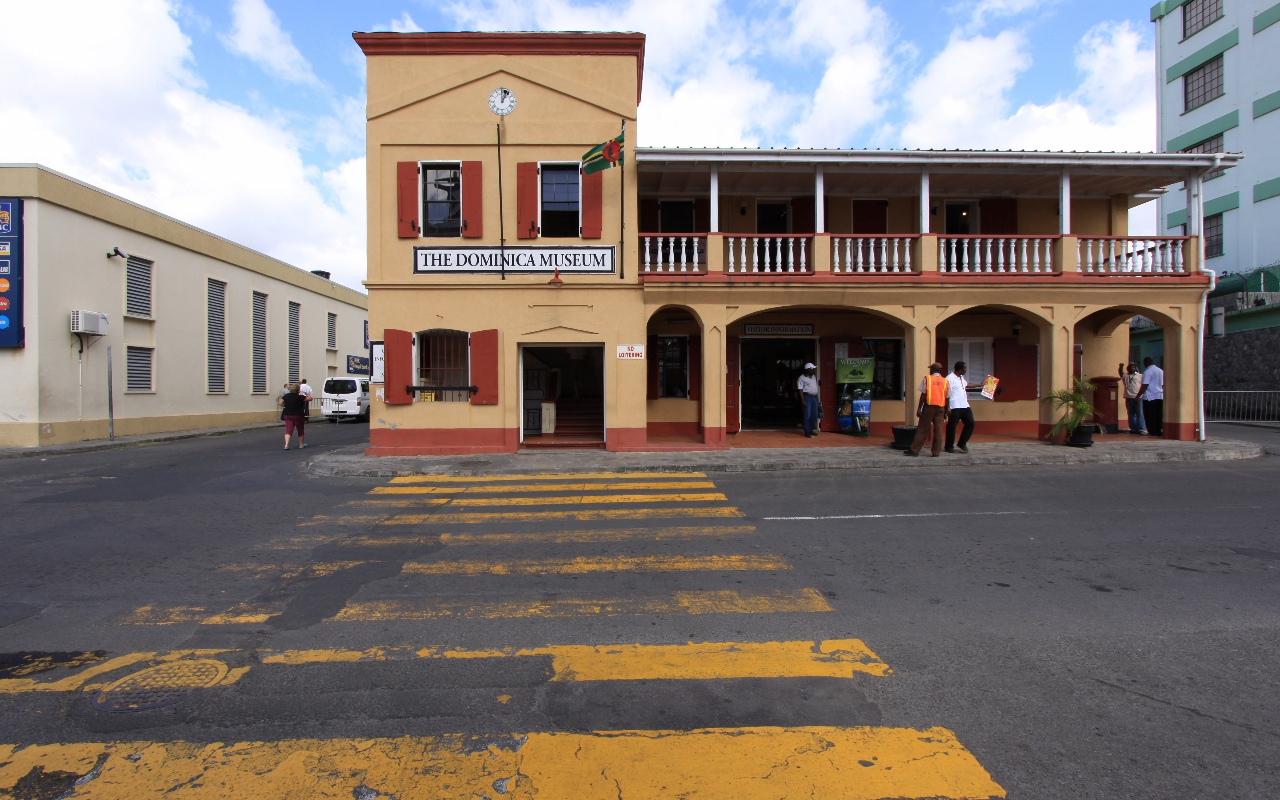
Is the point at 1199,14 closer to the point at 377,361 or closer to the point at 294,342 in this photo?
the point at 377,361

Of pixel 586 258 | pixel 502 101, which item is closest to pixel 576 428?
pixel 586 258

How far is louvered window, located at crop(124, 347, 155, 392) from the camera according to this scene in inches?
755

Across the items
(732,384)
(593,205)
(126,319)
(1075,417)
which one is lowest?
(1075,417)

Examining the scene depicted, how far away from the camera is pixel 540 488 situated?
973 centimetres

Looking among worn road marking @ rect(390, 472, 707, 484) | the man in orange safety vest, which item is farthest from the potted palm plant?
worn road marking @ rect(390, 472, 707, 484)

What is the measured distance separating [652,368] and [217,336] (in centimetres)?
1742

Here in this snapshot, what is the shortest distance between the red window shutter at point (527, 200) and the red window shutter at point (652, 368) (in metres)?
4.08

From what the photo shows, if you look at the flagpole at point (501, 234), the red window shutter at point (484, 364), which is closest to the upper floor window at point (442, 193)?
the flagpole at point (501, 234)

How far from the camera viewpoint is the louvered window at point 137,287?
19.2 meters

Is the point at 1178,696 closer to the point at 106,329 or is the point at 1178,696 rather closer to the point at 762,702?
the point at 762,702

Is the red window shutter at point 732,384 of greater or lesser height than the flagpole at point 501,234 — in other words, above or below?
below

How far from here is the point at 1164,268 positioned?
14.0 m

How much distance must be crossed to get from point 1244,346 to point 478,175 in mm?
26374

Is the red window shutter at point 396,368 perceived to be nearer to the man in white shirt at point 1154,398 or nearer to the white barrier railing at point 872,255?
the white barrier railing at point 872,255
